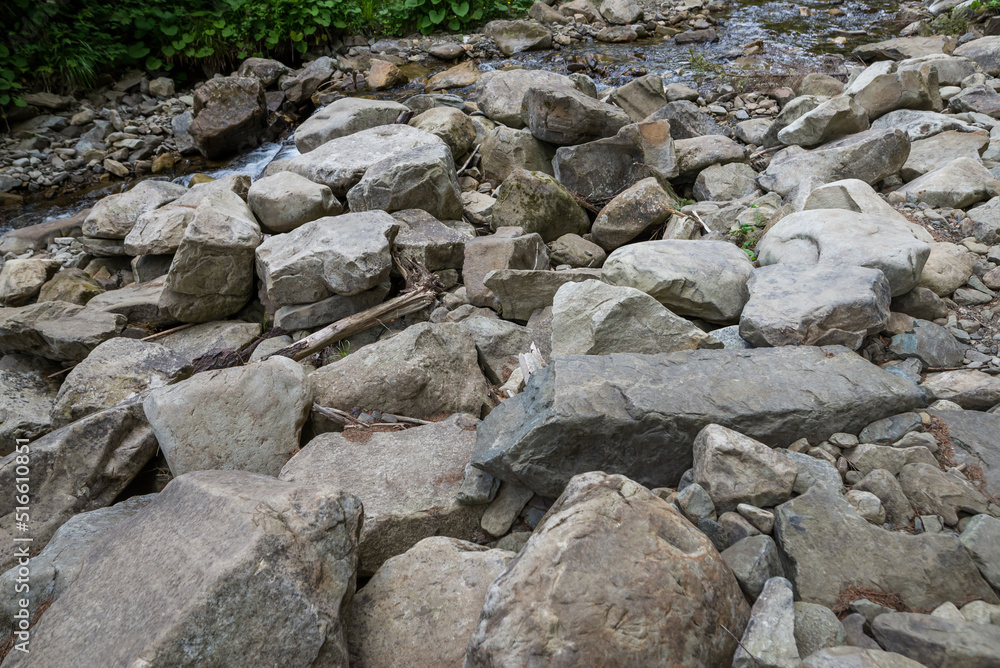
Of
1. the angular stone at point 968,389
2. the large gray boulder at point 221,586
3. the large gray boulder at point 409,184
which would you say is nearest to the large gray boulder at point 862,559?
the angular stone at point 968,389

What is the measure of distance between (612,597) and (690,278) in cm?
212

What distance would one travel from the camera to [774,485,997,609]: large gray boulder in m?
1.84

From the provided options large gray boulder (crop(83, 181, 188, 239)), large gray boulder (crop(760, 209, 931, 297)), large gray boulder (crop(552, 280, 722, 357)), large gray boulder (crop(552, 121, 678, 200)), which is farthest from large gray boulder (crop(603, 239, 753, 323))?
large gray boulder (crop(83, 181, 188, 239))

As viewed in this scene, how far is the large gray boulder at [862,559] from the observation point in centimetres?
184

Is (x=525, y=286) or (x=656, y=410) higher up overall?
(x=656, y=410)

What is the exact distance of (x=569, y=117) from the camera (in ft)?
18.1

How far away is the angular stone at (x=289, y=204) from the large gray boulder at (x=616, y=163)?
83.0 inches

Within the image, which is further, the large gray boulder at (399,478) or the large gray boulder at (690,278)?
the large gray boulder at (690,278)

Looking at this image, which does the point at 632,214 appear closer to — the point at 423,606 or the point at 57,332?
the point at 423,606

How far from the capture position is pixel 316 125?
22.2 feet

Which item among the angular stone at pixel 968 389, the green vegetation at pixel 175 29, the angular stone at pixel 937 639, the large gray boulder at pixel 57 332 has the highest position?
the green vegetation at pixel 175 29

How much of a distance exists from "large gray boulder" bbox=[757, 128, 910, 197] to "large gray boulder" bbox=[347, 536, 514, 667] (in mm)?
3974

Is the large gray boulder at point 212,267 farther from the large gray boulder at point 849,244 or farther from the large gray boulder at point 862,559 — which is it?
the large gray boulder at point 862,559

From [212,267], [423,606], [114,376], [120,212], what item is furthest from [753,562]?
[120,212]
